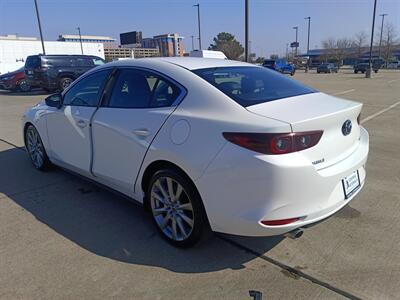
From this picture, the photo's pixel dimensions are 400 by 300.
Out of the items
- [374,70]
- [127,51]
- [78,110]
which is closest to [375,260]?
[78,110]

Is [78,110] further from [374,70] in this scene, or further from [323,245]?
[374,70]

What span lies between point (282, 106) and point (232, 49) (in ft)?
238

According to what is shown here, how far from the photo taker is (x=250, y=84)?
3041mm

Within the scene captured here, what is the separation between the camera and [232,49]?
235 ft

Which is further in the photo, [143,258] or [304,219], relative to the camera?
[143,258]

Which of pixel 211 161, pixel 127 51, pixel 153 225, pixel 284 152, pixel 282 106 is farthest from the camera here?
pixel 127 51

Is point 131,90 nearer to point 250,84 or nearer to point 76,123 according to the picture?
point 76,123

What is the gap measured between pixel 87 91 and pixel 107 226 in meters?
1.57

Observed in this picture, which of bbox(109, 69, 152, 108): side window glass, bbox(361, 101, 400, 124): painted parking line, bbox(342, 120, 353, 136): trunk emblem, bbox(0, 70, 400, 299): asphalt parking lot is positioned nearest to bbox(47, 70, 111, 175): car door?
bbox(109, 69, 152, 108): side window glass

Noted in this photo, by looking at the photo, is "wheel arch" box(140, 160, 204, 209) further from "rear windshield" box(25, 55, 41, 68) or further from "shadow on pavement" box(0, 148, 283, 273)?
"rear windshield" box(25, 55, 41, 68)

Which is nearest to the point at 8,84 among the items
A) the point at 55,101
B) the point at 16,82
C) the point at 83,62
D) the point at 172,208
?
the point at 16,82

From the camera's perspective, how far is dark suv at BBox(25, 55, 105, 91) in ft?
53.8

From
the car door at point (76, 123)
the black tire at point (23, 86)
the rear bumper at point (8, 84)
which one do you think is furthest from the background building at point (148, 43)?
the car door at point (76, 123)

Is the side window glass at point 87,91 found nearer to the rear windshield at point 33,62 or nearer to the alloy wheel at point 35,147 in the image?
the alloy wheel at point 35,147
